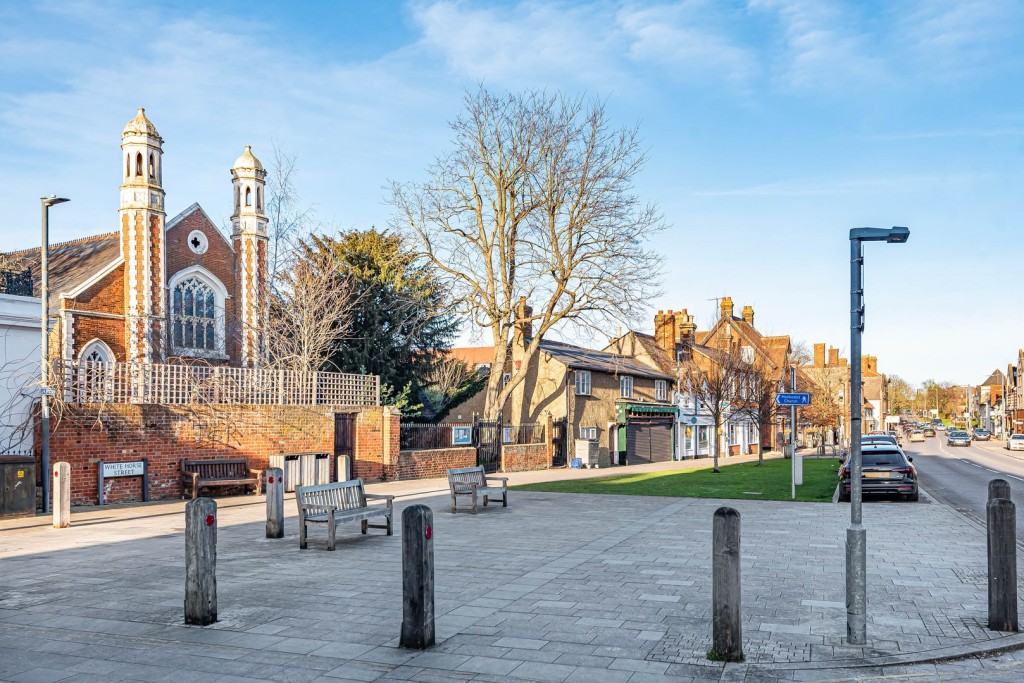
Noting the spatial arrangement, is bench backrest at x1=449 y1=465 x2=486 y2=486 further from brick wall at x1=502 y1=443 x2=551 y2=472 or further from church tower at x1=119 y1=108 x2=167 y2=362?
church tower at x1=119 y1=108 x2=167 y2=362

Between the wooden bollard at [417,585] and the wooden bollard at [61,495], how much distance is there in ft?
30.9

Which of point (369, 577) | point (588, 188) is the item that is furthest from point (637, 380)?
point (369, 577)

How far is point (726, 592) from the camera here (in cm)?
654

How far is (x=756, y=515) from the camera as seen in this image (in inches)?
648

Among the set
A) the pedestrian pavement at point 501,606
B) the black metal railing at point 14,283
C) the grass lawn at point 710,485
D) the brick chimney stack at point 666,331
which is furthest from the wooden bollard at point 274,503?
the brick chimney stack at point 666,331

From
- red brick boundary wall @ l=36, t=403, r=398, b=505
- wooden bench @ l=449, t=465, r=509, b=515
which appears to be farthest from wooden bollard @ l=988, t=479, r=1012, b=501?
red brick boundary wall @ l=36, t=403, r=398, b=505

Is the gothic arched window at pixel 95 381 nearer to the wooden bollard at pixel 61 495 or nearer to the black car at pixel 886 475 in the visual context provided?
the wooden bollard at pixel 61 495

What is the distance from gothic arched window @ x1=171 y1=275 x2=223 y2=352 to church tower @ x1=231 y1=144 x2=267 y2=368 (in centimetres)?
118

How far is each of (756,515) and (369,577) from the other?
914 cm

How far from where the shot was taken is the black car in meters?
19.3

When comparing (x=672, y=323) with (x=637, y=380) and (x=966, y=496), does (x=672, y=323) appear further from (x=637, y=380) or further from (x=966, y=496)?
(x=966, y=496)

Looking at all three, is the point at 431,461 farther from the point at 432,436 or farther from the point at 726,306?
the point at 726,306

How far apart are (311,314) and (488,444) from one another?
8138mm

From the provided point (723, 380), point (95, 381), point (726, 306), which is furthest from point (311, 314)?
point (726, 306)
